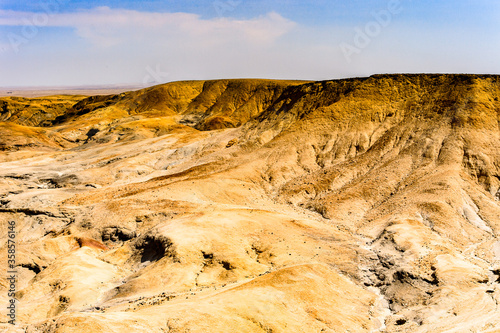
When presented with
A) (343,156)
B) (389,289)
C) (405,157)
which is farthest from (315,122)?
(389,289)

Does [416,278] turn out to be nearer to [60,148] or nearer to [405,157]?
[405,157]

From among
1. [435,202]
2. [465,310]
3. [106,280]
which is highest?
[435,202]

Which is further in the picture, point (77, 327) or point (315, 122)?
point (315, 122)

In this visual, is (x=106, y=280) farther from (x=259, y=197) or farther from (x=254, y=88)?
(x=254, y=88)

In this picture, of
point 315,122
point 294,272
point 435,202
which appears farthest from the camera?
point 315,122

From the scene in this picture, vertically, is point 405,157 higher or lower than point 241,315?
higher

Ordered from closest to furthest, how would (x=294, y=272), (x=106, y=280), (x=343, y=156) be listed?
(x=294, y=272) < (x=106, y=280) < (x=343, y=156)
